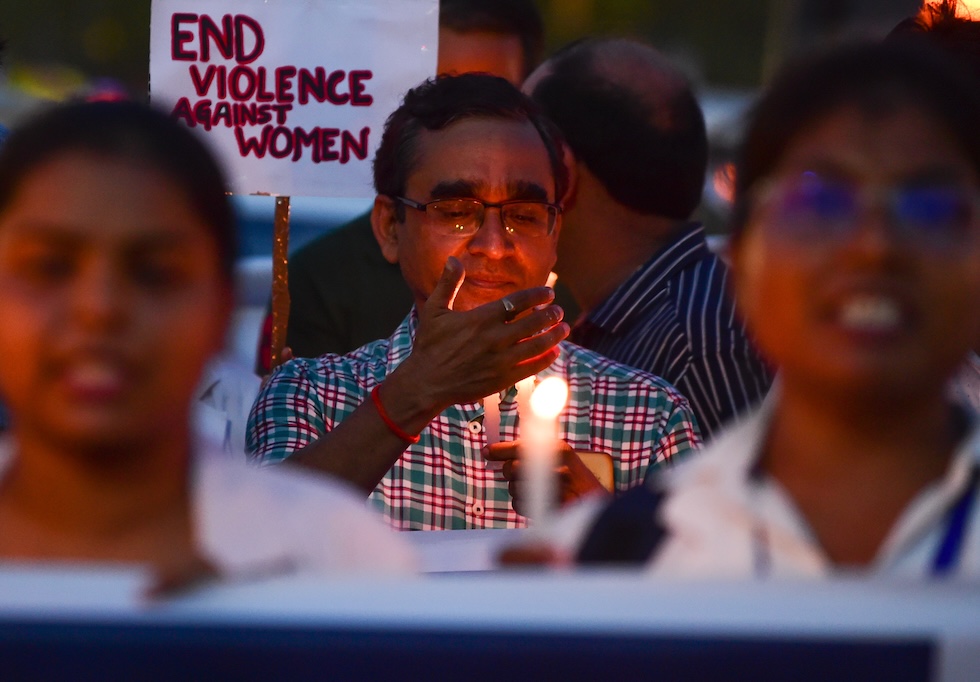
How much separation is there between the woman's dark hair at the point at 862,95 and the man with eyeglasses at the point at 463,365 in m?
1.26

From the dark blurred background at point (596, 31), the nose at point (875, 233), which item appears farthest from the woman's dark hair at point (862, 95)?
the dark blurred background at point (596, 31)

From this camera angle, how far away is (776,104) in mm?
1619

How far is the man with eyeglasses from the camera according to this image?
288 cm

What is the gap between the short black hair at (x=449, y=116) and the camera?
323 cm

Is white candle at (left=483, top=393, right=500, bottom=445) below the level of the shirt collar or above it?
below

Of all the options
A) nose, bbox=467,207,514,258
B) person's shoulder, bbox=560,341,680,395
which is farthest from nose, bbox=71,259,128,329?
person's shoulder, bbox=560,341,680,395

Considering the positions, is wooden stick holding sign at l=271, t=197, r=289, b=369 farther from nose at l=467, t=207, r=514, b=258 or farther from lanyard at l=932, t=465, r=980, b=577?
lanyard at l=932, t=465, r=980, b=577

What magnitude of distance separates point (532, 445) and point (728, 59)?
35362 mm

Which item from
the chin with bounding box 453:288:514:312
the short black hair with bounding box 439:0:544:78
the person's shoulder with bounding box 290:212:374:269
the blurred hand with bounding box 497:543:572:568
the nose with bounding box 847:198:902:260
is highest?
the short black hair with bounding box 439:0:544:78

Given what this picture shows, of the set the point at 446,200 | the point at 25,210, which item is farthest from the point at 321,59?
the point at 25,210

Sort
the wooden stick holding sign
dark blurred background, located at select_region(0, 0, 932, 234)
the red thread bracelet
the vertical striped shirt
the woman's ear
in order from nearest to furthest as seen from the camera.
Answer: the red thread bracelet < the woman's ear < the vertical striped shirt < the wooden stick holding sign < dark blurred background, located at select_region(0, 0, 932, 234)

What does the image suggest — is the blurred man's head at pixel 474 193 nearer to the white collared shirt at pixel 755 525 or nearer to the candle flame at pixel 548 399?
the candle flame at pixel 548 399

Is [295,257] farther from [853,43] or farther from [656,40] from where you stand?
[656,40]

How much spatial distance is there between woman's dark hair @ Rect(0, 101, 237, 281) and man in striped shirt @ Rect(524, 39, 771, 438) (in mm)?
2181
